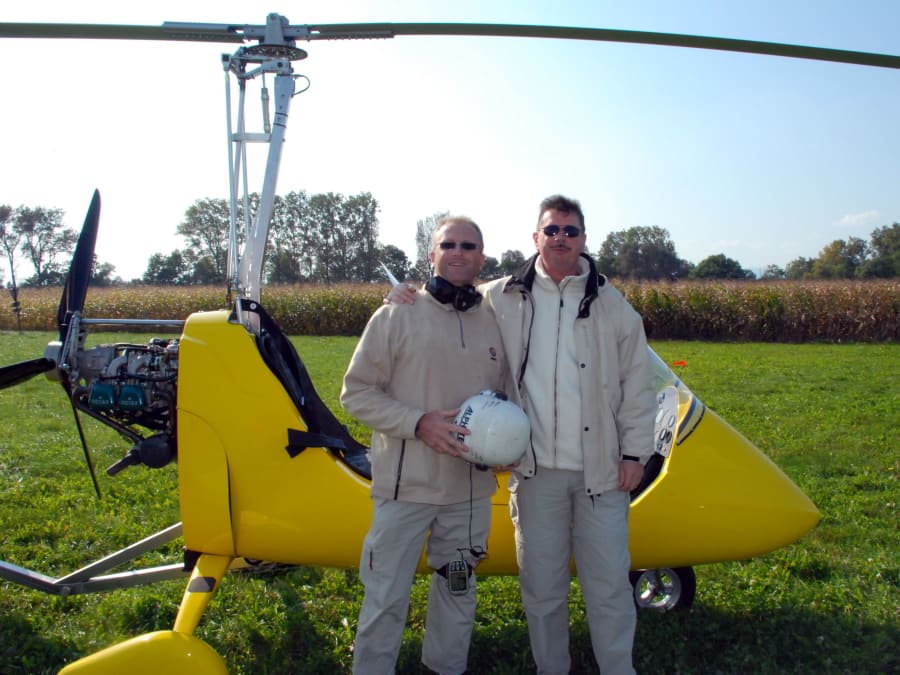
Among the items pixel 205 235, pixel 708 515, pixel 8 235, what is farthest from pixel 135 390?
pixel 205 235

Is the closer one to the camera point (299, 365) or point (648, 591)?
point (299, 365)

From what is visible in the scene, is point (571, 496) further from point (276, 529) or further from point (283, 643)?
point (283, 643)

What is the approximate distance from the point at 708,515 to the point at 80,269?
3062mm

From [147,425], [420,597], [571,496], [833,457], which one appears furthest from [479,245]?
[833,457]

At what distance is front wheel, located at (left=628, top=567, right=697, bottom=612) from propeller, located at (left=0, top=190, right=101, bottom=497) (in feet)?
9.31

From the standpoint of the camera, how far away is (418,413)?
90.0 inches

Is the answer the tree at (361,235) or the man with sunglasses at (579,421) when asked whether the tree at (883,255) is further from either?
the man with sunglasses at (579,421)

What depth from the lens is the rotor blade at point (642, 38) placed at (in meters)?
2.64

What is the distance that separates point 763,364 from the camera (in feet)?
40.5

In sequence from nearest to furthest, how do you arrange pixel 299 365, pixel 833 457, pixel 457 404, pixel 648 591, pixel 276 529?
pixel 457 404 → pixel 276 529 → pixel 299 365 → pixel 648 591 → pixel 833 457

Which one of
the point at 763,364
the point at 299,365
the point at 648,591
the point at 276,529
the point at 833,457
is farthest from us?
the point at 763,364

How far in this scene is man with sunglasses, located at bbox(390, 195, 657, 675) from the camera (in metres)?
2.49

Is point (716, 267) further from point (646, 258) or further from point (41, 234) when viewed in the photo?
→ point (41, 234)

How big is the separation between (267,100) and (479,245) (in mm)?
1332
